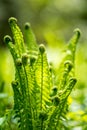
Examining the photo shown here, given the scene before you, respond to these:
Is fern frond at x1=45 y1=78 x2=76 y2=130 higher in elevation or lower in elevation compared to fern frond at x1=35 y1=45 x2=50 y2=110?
lower

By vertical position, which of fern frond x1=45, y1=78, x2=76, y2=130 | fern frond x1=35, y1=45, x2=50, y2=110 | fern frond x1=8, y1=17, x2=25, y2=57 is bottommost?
fern frond x1=45, y1=78, x2=76, y2=130

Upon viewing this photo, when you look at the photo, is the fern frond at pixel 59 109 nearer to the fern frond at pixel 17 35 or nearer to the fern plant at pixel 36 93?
the fern plant at pixel 36 93

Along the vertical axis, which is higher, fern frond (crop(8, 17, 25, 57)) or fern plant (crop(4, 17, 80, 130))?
fern frond (crop(8, 17, 25, 57))

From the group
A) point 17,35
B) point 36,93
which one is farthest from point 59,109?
point 17,35

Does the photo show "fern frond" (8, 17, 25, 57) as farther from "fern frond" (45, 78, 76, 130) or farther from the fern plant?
"fern frond" (45, 78, 76, 130)

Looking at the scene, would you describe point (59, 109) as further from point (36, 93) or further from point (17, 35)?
point (17, 35)

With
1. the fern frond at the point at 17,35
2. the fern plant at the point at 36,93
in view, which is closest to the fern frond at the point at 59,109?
the fern plant at the point at 36,93

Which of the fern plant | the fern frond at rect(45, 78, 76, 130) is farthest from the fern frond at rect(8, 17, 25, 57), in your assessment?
the fern frond at rect(45, 78, 76, 130)

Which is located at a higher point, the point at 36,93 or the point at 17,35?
the point at 17,35

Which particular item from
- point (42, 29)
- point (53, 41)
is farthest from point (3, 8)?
point (53, 41)

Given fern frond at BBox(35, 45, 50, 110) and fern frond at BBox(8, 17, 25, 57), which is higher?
fern frond at BBox(8, 17, 25, 57)

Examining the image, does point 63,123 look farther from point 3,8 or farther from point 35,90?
point 3,8
